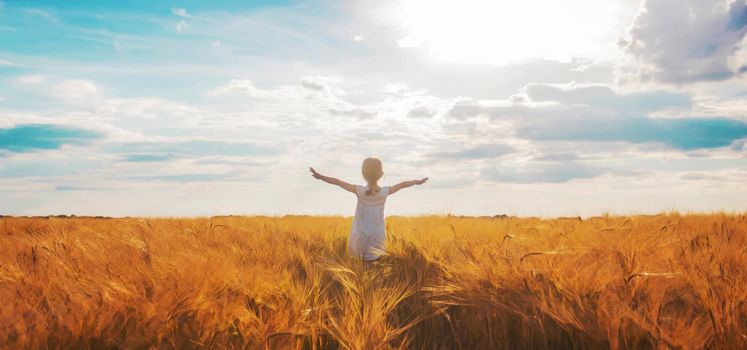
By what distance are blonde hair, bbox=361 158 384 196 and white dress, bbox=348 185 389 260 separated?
6cm

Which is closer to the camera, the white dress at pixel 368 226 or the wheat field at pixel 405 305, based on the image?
the wheat field at pixel 405 305

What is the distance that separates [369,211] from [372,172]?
0.48 m

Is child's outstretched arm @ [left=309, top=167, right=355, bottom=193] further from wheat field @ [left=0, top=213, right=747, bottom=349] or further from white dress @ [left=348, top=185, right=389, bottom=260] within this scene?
wheat field @ [left=0, top=213, right=747, bottom=349]

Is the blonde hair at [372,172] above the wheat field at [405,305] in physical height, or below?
above

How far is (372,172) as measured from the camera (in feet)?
20.7

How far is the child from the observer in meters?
6.30

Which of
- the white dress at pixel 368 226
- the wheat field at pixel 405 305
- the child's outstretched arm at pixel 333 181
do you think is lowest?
the wheat field at pixel 405 305

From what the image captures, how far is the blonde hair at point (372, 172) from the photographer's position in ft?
20.6

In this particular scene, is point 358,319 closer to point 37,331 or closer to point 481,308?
point 481,308

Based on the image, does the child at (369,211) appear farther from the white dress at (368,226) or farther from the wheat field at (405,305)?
the wheat field at (405,305)

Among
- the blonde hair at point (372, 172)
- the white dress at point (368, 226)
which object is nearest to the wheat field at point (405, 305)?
the white dress at point (368, 226)

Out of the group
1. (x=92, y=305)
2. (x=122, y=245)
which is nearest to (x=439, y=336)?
(x=92, y=305)

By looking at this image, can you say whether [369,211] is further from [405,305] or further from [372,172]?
[405,305]

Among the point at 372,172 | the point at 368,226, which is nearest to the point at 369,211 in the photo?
the point at 368,226
